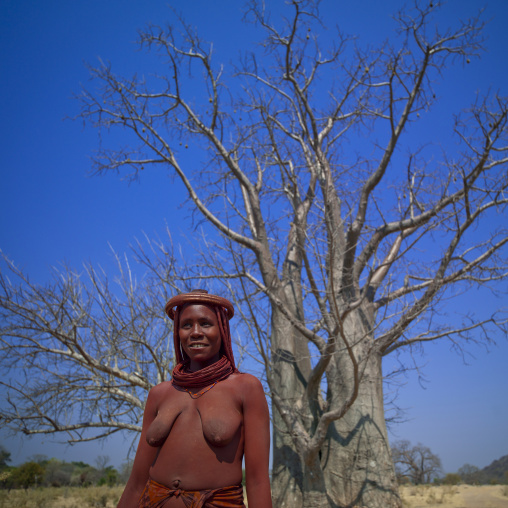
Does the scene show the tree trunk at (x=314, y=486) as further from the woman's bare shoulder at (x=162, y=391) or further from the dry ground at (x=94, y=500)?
the dry ground at (x=94, y=500)

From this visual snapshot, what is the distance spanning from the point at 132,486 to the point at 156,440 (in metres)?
0.32

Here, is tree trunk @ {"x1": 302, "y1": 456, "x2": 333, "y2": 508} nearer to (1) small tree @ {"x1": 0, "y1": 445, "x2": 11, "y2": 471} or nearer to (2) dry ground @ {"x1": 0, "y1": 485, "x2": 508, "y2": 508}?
(2) dry ground @ {"x1": 0, "y1": 485, "x2": 508, "y2": 508}

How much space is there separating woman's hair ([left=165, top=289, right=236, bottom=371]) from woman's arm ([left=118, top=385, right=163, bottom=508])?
0.21m

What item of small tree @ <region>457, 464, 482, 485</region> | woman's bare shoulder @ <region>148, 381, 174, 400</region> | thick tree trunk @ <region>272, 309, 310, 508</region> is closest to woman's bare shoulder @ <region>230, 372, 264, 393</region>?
woman's bare shoulder @ <region>148, 381, 174, 400</region>

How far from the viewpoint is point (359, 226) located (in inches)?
248

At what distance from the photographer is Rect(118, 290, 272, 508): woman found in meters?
1.78

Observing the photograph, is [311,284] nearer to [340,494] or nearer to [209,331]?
[340,494]

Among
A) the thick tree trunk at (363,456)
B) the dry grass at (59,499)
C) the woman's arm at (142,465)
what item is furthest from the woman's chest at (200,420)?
the dry grass at (59,499)

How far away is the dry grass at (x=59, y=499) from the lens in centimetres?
938

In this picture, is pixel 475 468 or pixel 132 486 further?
pixel 475 468

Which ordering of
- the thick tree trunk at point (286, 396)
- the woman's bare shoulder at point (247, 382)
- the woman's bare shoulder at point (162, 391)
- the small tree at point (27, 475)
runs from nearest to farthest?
the woman's bare shoulder at point (247, 382), the woman's bare shoulder at point (162, 391), the thick tree trunk at point (286, 396), the small tree at point (27, 475)

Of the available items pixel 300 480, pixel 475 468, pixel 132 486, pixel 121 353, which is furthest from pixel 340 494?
pixel 475 468

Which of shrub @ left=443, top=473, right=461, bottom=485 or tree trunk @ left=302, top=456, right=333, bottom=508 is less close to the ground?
shrub @ left=443, top=473, right=461, bottom=485

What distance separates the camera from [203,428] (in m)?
1.83
